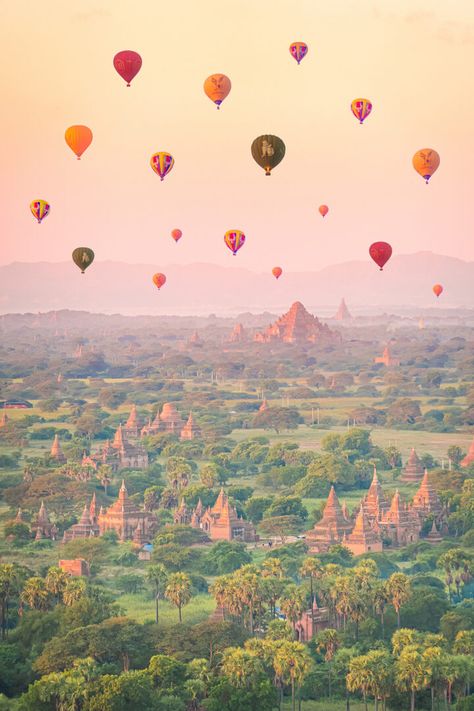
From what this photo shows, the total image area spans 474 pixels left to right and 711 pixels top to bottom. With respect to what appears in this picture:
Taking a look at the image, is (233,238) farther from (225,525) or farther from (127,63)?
(225,525)

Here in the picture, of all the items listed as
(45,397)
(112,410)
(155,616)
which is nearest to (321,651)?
(155,616)

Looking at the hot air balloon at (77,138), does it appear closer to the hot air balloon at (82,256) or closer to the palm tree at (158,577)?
the hot air balloon at (82,256)

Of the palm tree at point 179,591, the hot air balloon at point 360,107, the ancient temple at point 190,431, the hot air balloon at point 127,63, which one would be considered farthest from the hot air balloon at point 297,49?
the palm tree at point 179,591

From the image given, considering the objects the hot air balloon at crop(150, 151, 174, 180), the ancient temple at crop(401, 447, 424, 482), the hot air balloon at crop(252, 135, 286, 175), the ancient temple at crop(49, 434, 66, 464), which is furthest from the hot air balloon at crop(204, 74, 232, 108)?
the ancient temple at crop(49, 434, 66, 464)

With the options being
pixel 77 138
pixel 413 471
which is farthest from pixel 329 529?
pixel 77 138

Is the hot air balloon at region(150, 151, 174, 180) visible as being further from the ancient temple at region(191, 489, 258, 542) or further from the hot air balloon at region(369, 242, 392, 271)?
the ancient temple at region(191, 489, 258, 542)

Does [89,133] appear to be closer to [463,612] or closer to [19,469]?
[19,469]
